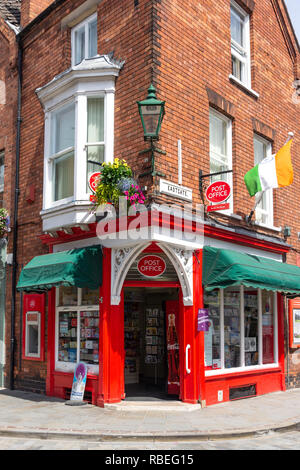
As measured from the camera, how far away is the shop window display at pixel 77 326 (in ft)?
35.0

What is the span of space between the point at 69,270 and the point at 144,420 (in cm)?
315

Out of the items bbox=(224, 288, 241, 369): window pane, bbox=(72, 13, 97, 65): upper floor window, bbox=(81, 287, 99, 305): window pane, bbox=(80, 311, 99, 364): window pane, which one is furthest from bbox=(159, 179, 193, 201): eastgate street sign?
bbox=(72, 13, 97, 65): upper floor window

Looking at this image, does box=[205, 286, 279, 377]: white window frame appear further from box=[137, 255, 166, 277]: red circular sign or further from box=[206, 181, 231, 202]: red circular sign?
box=[206, 181, 231, 202]: red circular sign

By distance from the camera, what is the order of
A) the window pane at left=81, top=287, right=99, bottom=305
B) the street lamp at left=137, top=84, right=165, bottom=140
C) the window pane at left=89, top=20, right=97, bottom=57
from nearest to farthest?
1. the street lamp at left=137, top=84, right=165, bottom=140
2. the window pane at left=81, top=287, right=99, bottom=305
3. the window pane at left=89, top=20, right=97, bottom=57

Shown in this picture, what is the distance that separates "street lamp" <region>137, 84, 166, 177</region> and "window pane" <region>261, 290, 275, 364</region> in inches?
197

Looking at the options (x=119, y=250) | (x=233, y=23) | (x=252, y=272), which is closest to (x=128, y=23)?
(x=233, y=23)

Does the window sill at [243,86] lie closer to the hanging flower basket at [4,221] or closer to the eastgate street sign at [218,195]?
the eastgate street sign at [218,195]

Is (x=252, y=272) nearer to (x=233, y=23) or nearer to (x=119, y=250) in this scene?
(x=119, y=250)

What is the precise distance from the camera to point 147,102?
9.34m

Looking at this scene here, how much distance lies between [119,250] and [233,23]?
6895 millimetres

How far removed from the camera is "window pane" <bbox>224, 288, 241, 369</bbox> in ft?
37.1

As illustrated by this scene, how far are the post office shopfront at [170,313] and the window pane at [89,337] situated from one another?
0.02 meters

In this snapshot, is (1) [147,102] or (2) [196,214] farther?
(2) [196,214]

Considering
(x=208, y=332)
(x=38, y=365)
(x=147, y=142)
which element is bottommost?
(x=38, y=365)
